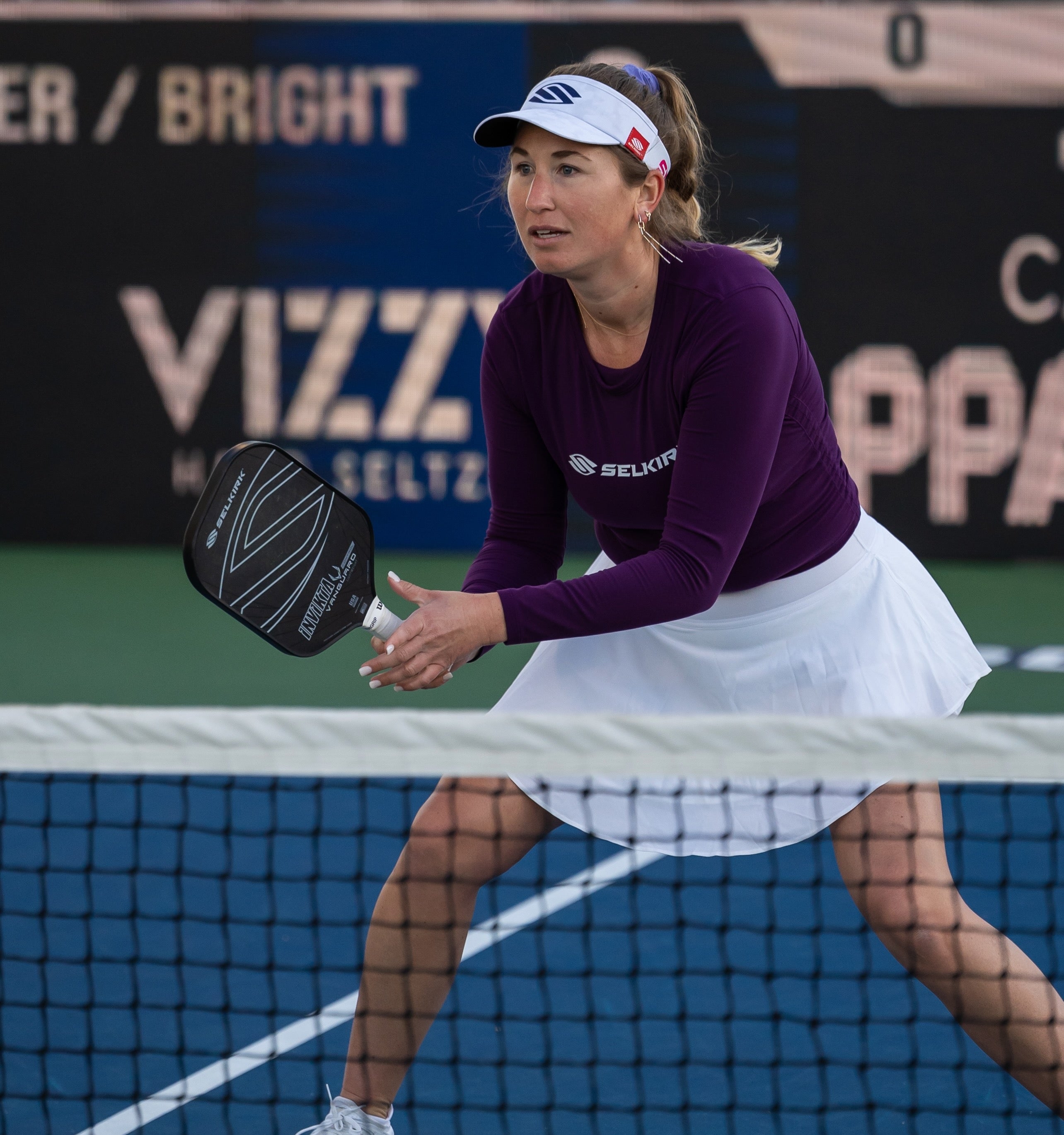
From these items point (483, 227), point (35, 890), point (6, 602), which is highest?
point (483, 227)

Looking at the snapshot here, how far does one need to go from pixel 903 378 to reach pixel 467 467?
1.78 m

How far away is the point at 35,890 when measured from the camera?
3191 mm

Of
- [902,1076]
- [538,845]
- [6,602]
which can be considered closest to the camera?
[902,1076]

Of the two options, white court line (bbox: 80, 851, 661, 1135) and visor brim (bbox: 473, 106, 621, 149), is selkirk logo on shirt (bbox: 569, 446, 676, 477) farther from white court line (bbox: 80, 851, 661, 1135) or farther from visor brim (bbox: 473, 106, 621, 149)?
white court line (bbox: 80, 851, 661, 1135)

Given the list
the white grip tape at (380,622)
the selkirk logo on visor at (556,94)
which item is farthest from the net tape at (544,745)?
the selkirk logo on visor at (556,94)

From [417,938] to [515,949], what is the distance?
894 millimetres

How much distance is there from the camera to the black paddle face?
201cm

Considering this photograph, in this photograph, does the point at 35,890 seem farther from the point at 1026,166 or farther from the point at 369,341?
the point at 1026,166

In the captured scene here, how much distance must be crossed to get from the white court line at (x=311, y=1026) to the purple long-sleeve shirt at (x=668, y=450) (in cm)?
44

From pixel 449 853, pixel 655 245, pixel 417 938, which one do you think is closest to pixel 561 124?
pixel 655 245

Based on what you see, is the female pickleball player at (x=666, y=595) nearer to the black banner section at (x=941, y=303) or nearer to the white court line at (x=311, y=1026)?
the white court line at (x=311, y=1026)

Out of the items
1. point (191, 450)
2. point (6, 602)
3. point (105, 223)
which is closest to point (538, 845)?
point (6, 602)

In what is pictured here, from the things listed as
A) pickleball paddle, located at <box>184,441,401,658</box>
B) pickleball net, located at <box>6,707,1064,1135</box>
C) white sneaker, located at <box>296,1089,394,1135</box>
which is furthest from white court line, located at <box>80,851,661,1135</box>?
pickleball paddle, located at <box>184,441,401,658</box>

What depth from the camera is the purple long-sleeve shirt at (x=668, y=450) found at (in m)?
1.96
